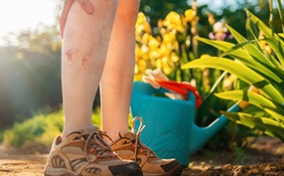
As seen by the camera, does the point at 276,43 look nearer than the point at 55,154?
No

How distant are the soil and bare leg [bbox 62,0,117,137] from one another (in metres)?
0.56

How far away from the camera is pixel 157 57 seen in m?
4.14

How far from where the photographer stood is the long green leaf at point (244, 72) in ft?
8.13

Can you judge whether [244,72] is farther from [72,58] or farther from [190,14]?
[190,14]

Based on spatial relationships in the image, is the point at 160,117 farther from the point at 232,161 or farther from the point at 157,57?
the point at 157,57

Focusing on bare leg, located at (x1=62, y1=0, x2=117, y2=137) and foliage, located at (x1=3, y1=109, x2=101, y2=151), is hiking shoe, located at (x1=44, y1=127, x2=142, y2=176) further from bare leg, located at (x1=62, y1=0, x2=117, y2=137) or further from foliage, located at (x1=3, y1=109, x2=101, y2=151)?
foliage, located at (x1=3, y1=109, x2=101, y2=151)

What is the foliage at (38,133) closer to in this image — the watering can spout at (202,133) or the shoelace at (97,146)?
the watering can spout at (202,133)

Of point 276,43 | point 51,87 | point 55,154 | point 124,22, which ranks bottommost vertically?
point 51,87

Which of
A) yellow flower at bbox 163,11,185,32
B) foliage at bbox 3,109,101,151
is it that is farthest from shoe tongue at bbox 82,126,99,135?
foliage at bbox 3,109,101,151

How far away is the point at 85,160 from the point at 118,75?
0.42 meters

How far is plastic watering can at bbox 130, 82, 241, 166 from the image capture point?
9.25 ft

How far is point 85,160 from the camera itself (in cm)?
164

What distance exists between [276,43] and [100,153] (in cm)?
104

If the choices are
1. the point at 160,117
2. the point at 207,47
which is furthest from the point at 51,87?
the point at 160,117
